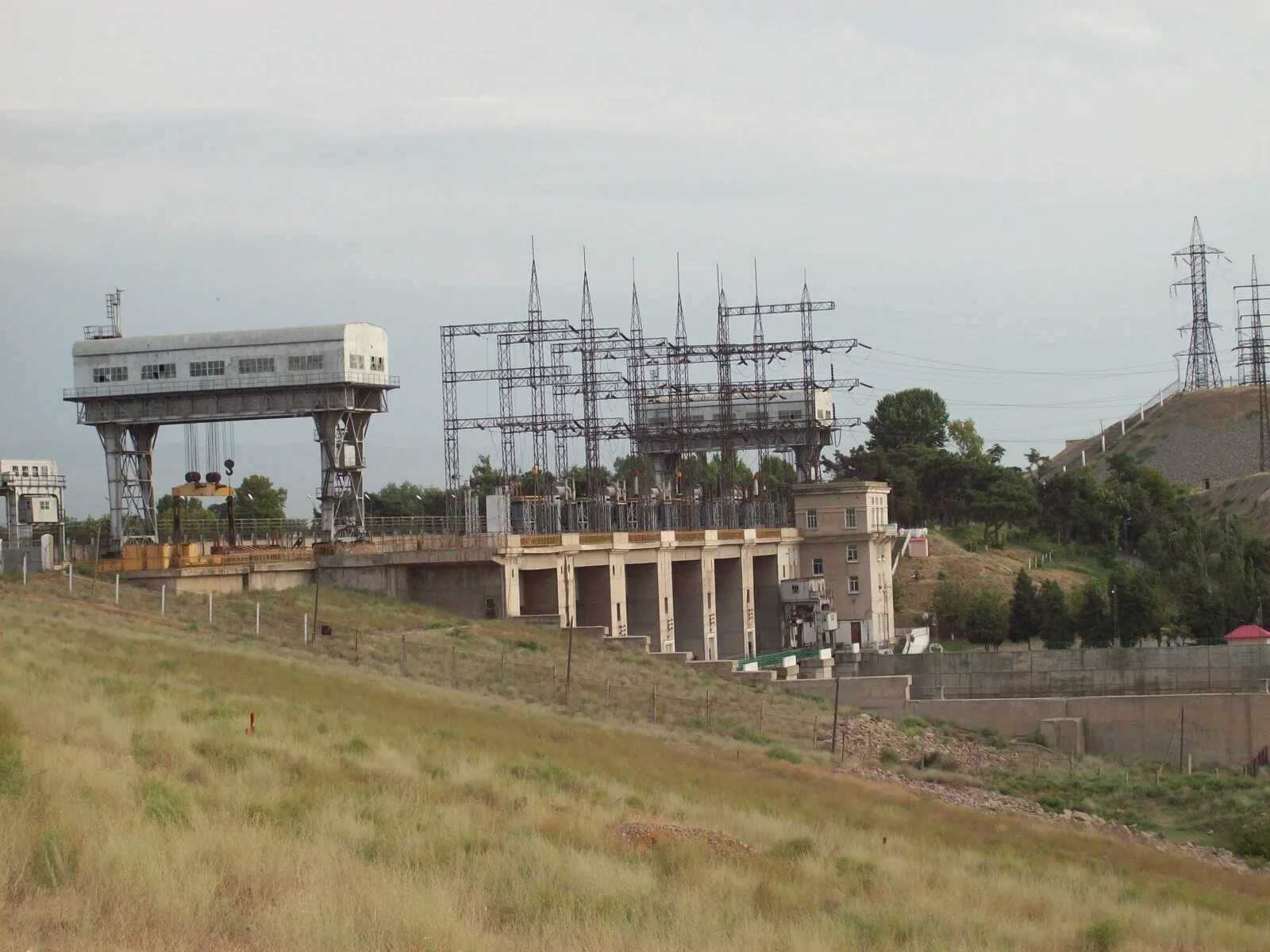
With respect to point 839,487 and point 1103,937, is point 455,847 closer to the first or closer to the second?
point 1103,937

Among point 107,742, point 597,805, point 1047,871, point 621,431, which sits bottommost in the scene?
point 1047,871

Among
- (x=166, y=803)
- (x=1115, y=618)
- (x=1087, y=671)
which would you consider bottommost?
(x=1087, y=671)

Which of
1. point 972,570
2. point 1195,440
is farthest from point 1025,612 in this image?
point 1195,440

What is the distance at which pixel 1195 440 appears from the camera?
13900 cm

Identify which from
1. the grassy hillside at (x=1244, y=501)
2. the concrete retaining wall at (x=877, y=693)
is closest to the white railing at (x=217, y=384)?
the concrete retaining wall at (x=877, y=693)

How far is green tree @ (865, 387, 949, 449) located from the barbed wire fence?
83.2 m

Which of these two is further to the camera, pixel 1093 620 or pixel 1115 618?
pixel 1093 620

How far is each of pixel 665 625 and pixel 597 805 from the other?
45.5 metres

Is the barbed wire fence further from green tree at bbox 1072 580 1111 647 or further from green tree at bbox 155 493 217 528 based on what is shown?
green tree at bbox 155 493 217 528

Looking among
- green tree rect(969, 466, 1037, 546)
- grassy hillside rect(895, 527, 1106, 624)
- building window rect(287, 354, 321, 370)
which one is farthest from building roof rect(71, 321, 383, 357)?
green tree rect(969, 466, 1037, 546)

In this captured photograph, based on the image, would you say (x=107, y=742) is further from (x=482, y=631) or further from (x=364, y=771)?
(x=482, y=631)

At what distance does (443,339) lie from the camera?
69.2 meters

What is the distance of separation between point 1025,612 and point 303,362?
3654cm

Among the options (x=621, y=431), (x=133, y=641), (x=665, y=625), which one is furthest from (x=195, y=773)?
(x=621, y=431)
